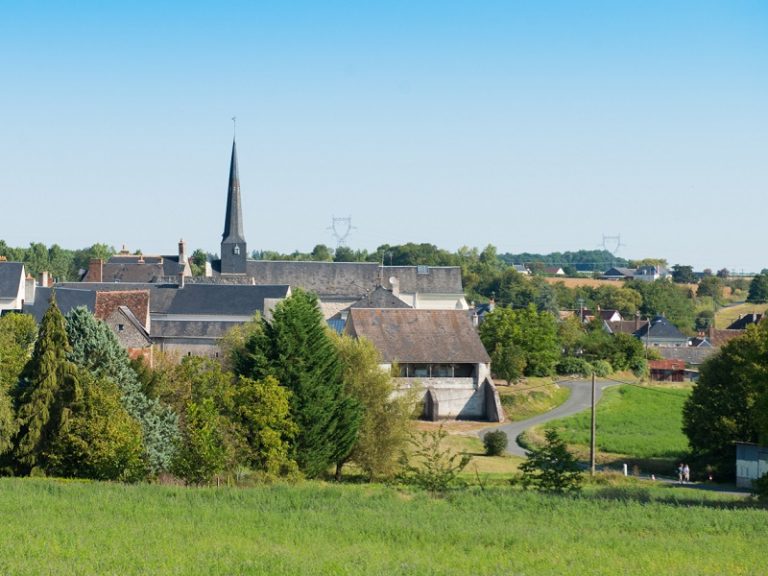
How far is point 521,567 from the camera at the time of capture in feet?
69.5

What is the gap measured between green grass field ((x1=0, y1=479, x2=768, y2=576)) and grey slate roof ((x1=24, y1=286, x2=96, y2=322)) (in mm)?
23969

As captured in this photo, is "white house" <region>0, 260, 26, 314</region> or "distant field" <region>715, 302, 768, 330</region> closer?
"white house" <region>0, 260, 26, 314</region>

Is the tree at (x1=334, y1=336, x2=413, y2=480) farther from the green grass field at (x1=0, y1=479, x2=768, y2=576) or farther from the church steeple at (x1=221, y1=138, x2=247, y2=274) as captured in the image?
the church steeple at (x1=221, y1=138, x2=247, y2=274)

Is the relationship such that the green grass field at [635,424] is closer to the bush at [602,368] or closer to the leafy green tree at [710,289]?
the bush at [602,368]

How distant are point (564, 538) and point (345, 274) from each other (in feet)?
193

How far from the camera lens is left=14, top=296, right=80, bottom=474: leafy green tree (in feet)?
103

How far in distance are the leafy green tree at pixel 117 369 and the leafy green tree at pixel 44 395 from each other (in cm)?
119

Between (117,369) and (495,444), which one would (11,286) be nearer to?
(117,369)

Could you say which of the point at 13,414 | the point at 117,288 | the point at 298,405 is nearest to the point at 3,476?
the point at 13,414

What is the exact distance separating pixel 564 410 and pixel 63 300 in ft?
91.4

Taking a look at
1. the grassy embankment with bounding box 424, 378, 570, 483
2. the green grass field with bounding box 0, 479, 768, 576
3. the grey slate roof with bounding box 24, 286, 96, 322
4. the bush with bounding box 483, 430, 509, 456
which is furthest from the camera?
the grey slate roof with bounding box 24, 286, 96, 322

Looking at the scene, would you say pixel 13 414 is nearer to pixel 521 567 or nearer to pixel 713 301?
pixel 521 567

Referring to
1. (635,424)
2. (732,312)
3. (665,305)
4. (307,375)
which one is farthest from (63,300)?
(732,312)

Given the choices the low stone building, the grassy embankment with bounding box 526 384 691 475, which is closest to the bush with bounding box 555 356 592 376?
the grassy embankment with bounding box 526 384 691 475
